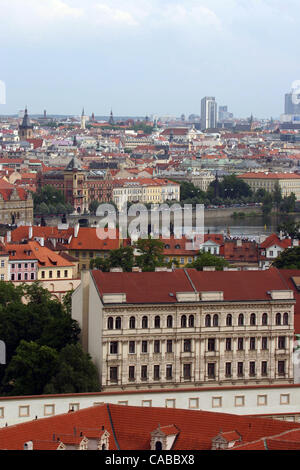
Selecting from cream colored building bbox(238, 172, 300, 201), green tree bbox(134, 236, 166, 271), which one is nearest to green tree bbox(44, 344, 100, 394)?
green tree bbox(134, 236, 166, 271)

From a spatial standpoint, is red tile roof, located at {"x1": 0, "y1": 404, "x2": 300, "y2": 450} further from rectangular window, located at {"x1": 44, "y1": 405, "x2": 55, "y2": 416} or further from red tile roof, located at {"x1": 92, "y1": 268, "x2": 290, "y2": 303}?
red tile roof, located at {"x1": 92, "y1": 268, "x2": 290, "y2": 303}

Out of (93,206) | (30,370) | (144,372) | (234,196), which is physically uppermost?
(30,370)

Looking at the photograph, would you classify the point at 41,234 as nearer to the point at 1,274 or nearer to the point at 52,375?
the point at 1,274

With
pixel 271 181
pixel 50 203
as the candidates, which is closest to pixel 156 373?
pixel 50 203

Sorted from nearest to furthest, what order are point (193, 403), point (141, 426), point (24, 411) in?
point (141, 426)
point (24, 411)
point (193, 403)

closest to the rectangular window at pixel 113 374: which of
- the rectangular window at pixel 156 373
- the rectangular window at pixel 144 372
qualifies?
the rectangular window at pixel 144 372

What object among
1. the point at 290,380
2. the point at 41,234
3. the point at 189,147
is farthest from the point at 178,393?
the point at 189,147

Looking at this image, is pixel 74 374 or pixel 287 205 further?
pixel 287 205

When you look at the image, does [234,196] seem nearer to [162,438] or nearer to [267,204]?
[267,204]
